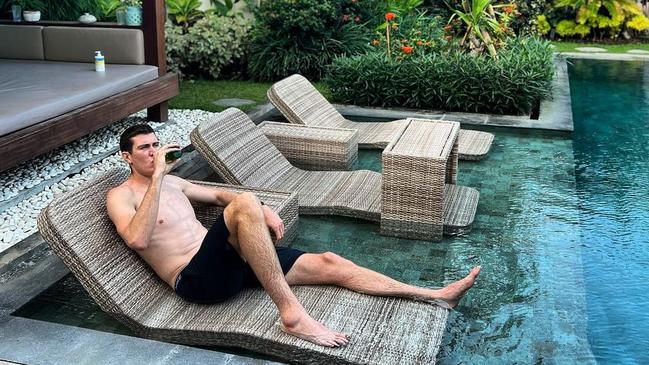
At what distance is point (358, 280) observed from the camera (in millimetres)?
3467

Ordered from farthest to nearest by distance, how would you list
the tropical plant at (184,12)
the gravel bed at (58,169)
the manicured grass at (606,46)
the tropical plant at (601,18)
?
the tropical plant at (601,18) < the manicured grass at (606,46) < the tropical plant at (184,12) < the gravel bed at (58,169)

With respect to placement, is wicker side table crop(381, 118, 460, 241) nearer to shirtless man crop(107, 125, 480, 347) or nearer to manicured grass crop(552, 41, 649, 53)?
shirtless man crop(107, 125, 480, 347)

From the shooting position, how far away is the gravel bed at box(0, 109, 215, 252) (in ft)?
15.6

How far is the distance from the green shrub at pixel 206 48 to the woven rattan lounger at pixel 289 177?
4.98 m

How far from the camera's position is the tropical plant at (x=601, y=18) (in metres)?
15.4

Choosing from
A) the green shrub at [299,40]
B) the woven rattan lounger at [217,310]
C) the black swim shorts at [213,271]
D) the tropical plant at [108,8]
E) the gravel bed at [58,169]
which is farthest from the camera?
the green shrub at [299,40]

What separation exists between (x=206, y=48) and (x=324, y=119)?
3.93 metres

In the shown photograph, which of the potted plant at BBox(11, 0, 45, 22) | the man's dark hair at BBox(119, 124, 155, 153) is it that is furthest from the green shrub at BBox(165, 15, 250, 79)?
the man's dark hair at BBox(119, 124, 155, 153)

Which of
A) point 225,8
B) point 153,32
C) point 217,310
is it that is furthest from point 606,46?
point 217,310

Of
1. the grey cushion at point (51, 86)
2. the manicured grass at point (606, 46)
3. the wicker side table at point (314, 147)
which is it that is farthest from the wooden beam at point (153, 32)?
the manicured grass at point (606, 46)

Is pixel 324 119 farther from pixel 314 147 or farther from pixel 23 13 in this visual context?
pixel 23 13

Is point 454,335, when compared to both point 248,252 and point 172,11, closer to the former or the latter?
point 248,252

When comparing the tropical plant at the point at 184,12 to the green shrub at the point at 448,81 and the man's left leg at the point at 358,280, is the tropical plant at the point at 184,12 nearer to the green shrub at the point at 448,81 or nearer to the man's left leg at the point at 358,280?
the green shrub at the point at 448,81

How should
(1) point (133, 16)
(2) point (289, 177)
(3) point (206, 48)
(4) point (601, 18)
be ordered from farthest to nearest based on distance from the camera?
(4) point (601, 18)
(3) point (206, 48)
(1) point (133, 16)
(2) point (289, 177)
